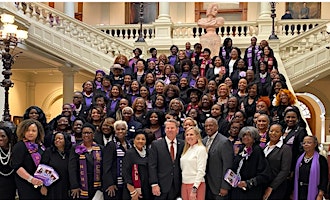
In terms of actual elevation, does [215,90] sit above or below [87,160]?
above

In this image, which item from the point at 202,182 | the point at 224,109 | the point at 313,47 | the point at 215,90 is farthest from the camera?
the point at 313,47

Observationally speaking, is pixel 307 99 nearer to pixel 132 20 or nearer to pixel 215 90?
pixel 132 20

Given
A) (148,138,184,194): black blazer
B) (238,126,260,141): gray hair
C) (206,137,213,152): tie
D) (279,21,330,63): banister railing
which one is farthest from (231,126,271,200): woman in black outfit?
(279,21,330,63): banister railing

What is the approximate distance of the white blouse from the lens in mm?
6801

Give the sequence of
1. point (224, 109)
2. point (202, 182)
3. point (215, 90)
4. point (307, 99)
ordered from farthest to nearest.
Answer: point (307, 99) < point (215, 90) < point (224, 109) < point (202, 182)

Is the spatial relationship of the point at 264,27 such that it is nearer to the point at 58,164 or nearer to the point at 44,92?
the point at 44,92

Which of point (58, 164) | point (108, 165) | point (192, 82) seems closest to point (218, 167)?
point (108, 165)

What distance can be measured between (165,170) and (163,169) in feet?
0.10

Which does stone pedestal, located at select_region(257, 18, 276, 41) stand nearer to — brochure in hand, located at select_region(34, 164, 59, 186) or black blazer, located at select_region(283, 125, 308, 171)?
black blazer, located at select_region(283, 125, 308, 171)

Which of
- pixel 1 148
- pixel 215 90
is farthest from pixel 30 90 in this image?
pixel 1 148

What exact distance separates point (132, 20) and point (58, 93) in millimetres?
4333

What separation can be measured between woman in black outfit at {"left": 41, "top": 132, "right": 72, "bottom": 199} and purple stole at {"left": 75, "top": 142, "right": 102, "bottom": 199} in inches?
7.4

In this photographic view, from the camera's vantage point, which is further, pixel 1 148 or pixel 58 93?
pixel 58 93

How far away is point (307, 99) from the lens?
22.2 metres
